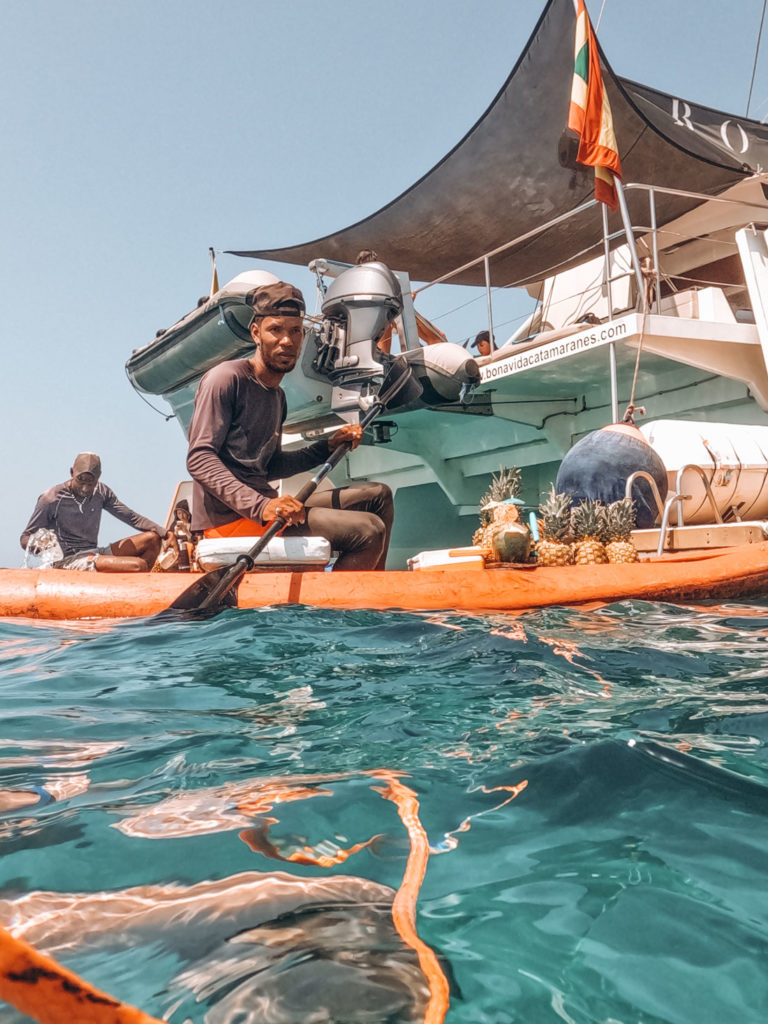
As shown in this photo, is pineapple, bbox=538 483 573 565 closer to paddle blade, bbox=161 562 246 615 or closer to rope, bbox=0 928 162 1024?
paddle blade, bbox=161 562 246 615

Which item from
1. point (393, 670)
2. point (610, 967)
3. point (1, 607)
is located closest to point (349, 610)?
point (393, 670)

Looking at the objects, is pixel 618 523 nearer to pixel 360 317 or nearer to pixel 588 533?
pixel 588 533

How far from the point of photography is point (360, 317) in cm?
757

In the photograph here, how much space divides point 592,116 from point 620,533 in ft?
15.7

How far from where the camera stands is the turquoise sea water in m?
0.74

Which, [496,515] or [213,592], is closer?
[213,592]

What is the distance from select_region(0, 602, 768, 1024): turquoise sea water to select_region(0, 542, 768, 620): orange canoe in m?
1.46

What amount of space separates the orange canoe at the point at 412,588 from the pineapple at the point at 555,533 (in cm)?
79

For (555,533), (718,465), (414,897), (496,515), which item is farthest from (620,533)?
(414,897)

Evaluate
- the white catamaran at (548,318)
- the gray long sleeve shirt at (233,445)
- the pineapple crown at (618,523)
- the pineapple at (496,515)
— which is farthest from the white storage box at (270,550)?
Result: the white catamaran at (548,318)

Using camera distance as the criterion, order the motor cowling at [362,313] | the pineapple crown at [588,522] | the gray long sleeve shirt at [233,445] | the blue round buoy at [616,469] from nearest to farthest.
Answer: the gray long sleeve shirt at [233,445] < the pineapple crown at [588,522] < the blue round buoy at [616,469] < the motor cowling at [362,313]

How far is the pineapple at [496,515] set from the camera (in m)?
4.59

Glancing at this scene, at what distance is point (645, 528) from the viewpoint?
5922 millimetres

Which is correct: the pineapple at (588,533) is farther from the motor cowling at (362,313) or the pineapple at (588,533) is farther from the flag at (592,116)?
the flag at (592,116)
